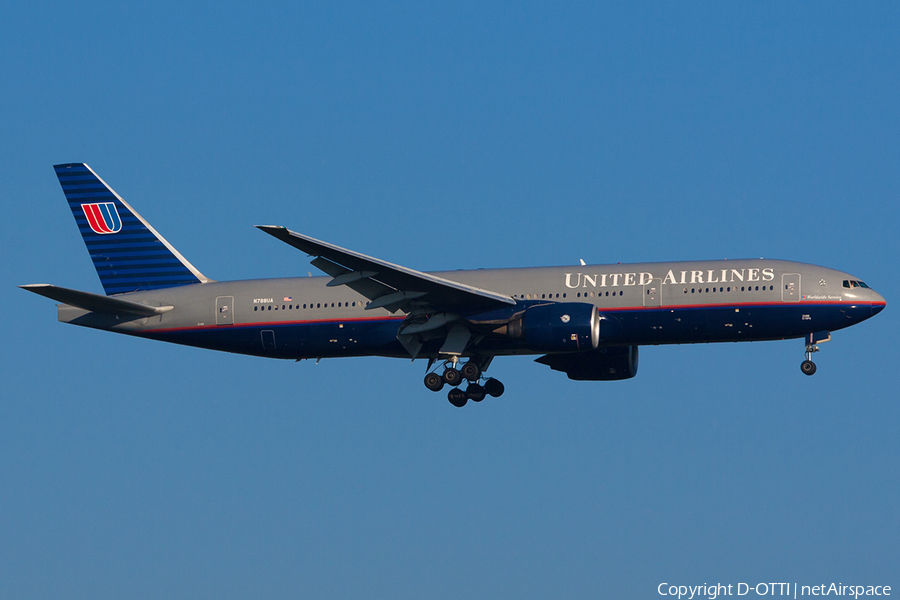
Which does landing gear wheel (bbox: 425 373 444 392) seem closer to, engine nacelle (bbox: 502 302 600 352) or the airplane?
the airplane

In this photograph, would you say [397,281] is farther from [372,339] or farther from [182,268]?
[182,268]

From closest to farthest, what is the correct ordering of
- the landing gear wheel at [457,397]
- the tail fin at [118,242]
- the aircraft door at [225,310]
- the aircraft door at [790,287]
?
1. the aircraft door at [790,287]
2. the landing gear wheel at [457,397]
3. the aircraft door at [225,310]
4. the tail fin at [118,242]

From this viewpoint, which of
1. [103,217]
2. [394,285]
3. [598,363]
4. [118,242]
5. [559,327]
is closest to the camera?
[559,327]

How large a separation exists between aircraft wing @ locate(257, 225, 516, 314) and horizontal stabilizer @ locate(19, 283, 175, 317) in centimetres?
934

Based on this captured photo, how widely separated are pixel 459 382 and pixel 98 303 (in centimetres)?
1370

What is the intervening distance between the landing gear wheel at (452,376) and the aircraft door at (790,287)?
11724 mm

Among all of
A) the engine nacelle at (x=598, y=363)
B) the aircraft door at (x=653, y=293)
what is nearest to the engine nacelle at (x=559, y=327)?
the aircraft door at (x=653, y=293)

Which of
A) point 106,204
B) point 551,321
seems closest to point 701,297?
point 551,321

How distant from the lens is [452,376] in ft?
143

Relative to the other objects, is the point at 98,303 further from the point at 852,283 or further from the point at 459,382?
the point at 852,283

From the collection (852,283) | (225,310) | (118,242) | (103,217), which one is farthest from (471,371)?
(103,217)

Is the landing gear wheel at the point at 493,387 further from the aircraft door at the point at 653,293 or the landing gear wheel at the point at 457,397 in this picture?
the aircraft door at the point at 653,293

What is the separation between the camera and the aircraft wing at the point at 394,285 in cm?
3822

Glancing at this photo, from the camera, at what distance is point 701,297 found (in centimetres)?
4116
